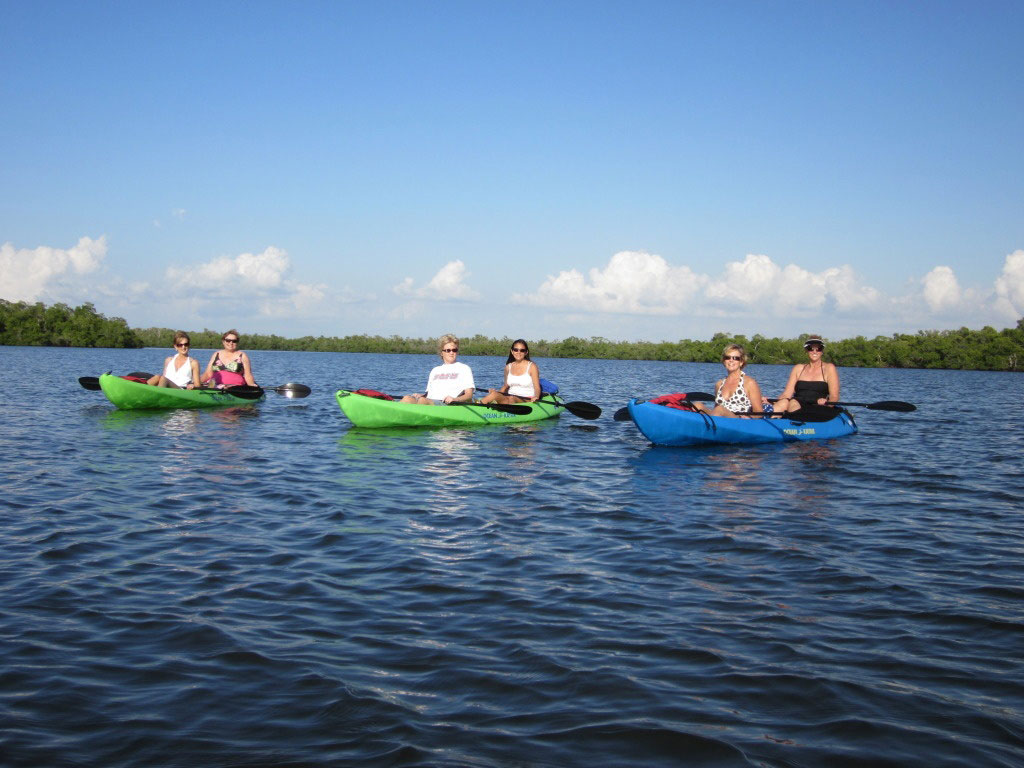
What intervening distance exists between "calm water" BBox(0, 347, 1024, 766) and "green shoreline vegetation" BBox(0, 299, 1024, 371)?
8528cm

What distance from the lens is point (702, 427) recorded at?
42.5ft

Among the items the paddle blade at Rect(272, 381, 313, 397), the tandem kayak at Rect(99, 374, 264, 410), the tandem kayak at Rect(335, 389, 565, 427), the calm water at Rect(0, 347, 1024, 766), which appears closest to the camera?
the calm water at Rect(0, 347, 1024, 766)

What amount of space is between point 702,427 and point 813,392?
311 cm

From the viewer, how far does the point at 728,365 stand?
40.9 feet

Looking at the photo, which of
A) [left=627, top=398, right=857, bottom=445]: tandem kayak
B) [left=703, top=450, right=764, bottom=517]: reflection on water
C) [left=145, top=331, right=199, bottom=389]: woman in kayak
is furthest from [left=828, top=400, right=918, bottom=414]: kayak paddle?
[left=145, top=331, right=199, bottom=389]: woman in kayak

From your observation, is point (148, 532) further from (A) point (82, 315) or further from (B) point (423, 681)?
(A) point (82, 315)

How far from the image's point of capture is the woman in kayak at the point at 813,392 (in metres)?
14.6

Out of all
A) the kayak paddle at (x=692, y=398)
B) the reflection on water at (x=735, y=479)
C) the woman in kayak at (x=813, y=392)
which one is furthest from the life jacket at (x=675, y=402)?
the woman in kayak at (x=813, y=392)

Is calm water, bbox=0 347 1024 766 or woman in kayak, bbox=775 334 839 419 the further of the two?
woman in kayak, bbox=775 334 839 419

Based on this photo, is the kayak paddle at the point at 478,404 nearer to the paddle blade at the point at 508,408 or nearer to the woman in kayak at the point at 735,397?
the paddle blade at the point at 508,408

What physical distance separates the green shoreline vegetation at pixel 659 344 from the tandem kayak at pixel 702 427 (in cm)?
8172

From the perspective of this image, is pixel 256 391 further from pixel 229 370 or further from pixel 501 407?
pixel 501 407

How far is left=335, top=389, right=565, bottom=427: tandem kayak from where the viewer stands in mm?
14102

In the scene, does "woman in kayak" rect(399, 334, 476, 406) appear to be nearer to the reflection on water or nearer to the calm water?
the calm water
